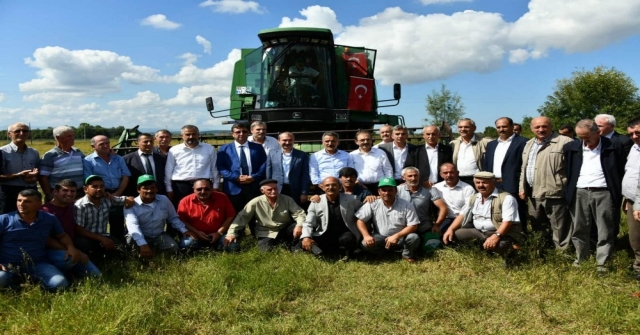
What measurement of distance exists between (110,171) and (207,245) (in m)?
1.47

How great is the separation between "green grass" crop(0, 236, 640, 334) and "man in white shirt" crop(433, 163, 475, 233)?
0.58 m

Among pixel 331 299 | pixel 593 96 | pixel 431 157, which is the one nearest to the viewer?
pixel 331 299

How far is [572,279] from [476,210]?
119 centimetres

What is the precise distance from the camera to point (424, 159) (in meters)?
6.18

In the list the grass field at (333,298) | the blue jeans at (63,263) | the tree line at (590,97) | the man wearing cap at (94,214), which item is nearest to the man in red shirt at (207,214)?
the grass field at (333,298)

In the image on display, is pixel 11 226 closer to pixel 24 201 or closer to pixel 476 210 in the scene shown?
pixel 24 201

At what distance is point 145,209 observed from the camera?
217 inches

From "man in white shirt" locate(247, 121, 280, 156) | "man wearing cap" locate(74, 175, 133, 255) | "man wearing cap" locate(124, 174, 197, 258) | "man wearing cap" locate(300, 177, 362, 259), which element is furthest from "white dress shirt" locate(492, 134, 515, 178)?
"man wearing cap" locate(74, 175, 133, 255)

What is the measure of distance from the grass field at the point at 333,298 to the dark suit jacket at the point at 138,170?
44.8 inches

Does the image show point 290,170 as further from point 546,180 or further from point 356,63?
point 356,63

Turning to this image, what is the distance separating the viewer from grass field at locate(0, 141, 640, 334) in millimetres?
3600

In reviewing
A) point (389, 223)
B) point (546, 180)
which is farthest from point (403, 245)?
point (546, 180)

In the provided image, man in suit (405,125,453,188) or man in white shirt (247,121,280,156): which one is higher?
man in white shirt (247,121,280,156)

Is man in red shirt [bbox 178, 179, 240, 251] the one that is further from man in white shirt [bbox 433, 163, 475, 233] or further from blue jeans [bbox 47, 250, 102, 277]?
man in white shirt [bbox 433, 163, 475, 233]
